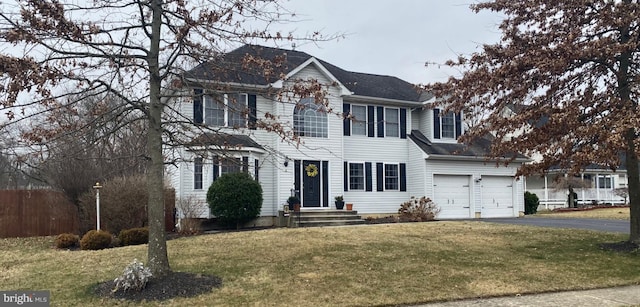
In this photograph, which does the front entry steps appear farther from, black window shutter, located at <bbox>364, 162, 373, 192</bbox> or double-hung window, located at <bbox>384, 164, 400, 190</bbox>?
double-hung window, located at <bbox>384, 164, 400, 190</bbox>

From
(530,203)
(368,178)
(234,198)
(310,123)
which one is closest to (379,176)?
(368,178)

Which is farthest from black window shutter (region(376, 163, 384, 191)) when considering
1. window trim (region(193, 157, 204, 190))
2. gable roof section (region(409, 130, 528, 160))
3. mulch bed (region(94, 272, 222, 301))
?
mulch bed (region(94, 272, 222, 301))

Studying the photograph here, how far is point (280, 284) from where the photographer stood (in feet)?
29.2


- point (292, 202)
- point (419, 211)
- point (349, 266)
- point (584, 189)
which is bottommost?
point (349, 266)

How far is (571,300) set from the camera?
8.32m

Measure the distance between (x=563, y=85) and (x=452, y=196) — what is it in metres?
11.2

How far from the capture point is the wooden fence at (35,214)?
1698 centimetres

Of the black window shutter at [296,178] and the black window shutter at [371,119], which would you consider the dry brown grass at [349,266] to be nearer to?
the black window shutter at [296,178]

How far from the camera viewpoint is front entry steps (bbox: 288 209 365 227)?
18.8 meters

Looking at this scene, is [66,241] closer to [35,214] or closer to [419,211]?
[35,214]

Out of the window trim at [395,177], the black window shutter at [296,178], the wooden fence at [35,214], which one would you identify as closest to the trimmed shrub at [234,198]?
the black window shutter at [296,178]

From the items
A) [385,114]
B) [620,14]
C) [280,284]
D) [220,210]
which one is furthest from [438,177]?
[280,284]

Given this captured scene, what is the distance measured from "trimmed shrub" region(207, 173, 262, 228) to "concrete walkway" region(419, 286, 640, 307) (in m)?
10.5

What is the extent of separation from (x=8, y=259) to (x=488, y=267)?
1116 centimetres
